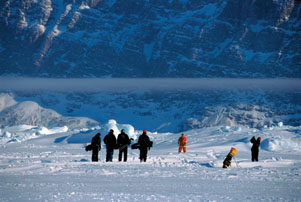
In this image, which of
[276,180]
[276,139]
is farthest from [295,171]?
[276,139]

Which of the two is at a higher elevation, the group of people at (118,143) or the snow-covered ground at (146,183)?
the group of people at (118,143)

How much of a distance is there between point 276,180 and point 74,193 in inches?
298

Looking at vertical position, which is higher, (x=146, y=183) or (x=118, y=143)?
(x=118, y=143)

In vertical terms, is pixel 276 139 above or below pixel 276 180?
above

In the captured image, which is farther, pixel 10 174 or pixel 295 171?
pixel 295 171

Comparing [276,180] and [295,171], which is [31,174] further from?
[295,171]

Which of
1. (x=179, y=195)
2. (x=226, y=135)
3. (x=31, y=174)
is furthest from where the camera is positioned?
(x=226, y=135)

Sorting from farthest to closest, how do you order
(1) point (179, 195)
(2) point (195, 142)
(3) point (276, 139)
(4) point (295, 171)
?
(2) point (195, 142) → (3) point (276, 139) → (4) point (295, 171) → (1) point (179, 195)

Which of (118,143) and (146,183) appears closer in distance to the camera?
(146,183)

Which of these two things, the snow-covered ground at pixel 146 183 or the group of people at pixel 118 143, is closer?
the snow-covered ground at pixel 146 183

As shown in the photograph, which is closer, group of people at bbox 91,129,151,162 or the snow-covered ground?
the snow-covered ground

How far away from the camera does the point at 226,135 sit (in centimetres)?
5275

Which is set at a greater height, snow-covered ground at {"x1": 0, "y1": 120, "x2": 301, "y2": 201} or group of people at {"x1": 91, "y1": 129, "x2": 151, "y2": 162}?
group of people at {"x1": 91, "y1": 129, "x2": 151, "y2": 162}

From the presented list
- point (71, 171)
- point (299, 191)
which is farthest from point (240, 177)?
point (71, 171)
